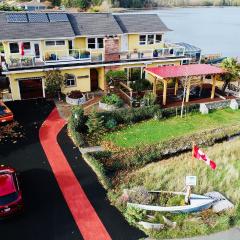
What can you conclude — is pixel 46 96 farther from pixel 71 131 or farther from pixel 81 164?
pixel 81 164

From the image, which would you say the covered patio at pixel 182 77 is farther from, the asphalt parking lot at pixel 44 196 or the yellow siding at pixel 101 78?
the asphalt parking lot at pixel 44 196

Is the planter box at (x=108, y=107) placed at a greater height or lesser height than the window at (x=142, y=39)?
lesser

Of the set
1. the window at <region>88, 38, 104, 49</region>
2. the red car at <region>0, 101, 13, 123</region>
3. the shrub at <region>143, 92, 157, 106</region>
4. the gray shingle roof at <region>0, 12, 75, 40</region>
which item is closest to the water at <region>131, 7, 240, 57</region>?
the window at <region>88, 38, 104, 49</region>

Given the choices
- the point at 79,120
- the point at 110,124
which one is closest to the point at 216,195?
the point at 110,124

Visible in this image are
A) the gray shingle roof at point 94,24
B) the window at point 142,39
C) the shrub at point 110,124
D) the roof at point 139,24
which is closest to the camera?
the shrub at point 110,124

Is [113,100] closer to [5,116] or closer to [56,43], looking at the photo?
[56,43]

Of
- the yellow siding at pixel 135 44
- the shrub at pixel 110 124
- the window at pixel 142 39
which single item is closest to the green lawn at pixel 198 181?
the shrub at pixel 110 124

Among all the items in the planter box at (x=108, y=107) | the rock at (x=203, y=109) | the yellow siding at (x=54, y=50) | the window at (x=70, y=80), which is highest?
the yellow siding at (x=54, y=50)

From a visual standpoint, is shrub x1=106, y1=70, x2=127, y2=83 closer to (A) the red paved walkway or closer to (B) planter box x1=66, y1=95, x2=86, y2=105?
(B) planter box x1=66, y1=95, x2=86, y2=105
